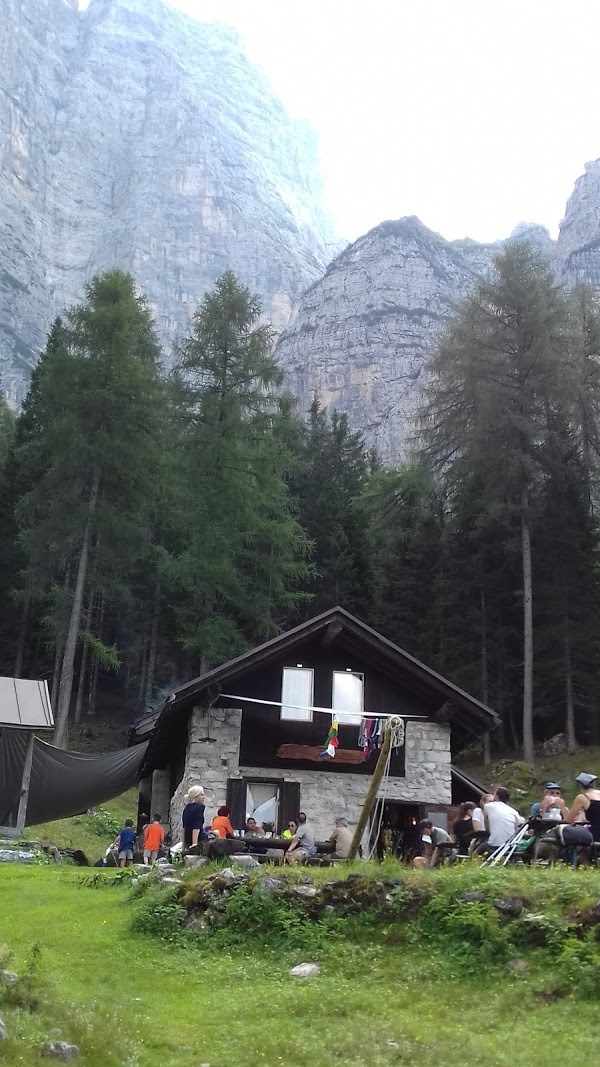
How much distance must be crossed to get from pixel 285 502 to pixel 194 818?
23.8m

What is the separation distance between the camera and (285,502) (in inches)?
1470

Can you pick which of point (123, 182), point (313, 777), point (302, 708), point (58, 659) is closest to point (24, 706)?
point (302, 708)

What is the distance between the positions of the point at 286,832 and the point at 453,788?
7.00m

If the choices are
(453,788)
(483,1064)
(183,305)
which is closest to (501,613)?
(453,788)

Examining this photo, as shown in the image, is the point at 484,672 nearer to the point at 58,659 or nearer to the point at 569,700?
the point at 569,700

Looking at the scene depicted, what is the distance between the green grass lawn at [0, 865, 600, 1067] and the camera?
7.38 metres

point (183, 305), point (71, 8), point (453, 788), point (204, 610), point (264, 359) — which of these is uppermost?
point (71, 8)

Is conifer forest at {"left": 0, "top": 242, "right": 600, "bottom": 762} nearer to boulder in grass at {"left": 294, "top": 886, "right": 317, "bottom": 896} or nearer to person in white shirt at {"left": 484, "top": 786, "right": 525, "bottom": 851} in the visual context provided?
person in white shirt at {"left": 484, "top": 786, "right": 525, "bottom": 851}

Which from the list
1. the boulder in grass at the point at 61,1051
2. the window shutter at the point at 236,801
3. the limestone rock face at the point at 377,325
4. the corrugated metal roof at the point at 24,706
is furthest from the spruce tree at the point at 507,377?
the limestone rock face at the point at 377,325

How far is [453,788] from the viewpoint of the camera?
2372 cm

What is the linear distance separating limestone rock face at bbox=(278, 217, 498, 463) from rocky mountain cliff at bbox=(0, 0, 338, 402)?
20433 mm

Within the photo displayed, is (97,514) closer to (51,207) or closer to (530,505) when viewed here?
(530,505)

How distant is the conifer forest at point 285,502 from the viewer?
32594mm

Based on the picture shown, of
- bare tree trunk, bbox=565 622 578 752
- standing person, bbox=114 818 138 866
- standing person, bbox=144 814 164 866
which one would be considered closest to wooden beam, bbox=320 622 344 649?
standing person, bbox=144 814 164 866
